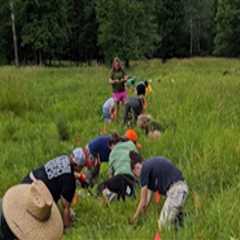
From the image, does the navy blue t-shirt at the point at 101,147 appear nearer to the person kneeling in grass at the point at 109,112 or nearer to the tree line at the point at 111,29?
the person kneeling in grass at the point at 109,112

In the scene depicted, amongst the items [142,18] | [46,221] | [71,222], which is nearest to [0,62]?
[142,18]

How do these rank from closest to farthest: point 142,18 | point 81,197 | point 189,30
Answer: point 81,197, point 142,18, point 189,30

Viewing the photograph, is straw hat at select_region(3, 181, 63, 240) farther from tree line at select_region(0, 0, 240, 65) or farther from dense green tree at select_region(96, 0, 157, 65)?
tree line at select_region(0, 0, 240, 65)

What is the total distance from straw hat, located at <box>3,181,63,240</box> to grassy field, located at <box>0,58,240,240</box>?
2.15 meters

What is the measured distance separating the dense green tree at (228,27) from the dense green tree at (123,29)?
14.9m

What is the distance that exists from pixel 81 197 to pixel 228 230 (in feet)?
10.5

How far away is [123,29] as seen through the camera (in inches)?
2067

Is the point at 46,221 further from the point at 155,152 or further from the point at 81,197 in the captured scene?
the point at 155,152

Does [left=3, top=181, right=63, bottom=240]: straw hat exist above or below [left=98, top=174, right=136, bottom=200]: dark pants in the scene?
above

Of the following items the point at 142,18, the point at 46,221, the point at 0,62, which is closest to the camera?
the point at 46,221

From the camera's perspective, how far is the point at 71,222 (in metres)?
7.58

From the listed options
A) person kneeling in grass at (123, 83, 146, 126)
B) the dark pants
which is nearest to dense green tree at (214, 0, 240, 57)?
person kneeling in grass at (123, 83, 146, 126)

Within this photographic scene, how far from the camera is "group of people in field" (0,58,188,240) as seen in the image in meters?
3.59

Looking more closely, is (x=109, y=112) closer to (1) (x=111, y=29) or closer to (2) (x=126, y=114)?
(2) (x=126, y=114)
